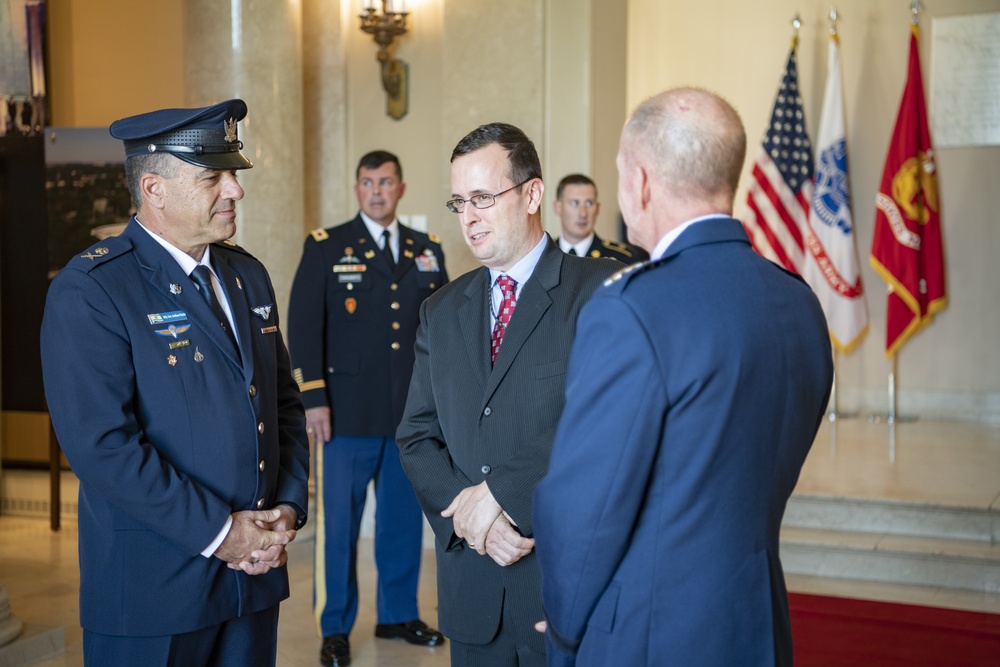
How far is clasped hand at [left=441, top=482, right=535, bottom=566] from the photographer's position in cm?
202

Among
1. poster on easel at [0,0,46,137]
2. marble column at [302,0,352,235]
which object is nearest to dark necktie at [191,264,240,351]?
marble column at [302,0,352,235]

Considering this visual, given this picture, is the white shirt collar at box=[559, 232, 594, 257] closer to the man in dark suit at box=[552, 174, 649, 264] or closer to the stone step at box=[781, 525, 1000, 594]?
the man in dark suit at box=[552, 174, 649, 264]

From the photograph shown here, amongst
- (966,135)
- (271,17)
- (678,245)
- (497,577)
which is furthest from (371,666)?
(966,135)

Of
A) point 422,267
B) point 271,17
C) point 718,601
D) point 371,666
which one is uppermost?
point 271,17

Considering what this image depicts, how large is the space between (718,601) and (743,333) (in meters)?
0.39

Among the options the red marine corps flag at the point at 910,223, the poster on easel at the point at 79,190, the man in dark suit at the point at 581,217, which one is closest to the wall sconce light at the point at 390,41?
the man in dark suit at the point at 581,217

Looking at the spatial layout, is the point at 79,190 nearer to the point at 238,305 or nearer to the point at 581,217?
the point at 581,217

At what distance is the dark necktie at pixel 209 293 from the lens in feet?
7.14

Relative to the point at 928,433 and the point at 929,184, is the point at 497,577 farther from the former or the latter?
the point at 929,184

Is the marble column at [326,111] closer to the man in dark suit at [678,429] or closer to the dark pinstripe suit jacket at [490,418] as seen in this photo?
the dark pinstripe suit jacket at [490,418]

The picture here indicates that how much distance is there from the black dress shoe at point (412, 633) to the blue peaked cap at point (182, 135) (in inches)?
92.0

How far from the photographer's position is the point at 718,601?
1.51 m

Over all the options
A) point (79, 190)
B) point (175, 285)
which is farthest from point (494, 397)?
point (79, 190)

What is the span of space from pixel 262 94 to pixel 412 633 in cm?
264
